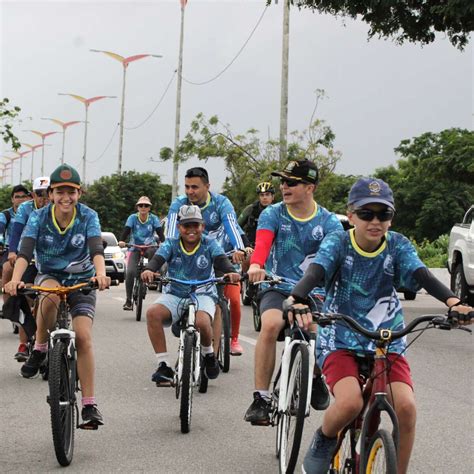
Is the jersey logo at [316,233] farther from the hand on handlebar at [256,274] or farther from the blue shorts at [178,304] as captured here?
the blue shorts at [178,304]

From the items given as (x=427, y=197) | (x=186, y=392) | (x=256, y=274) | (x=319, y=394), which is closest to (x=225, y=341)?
(x=186, y=392)

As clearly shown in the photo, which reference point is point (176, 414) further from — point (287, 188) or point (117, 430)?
point (287, 188)

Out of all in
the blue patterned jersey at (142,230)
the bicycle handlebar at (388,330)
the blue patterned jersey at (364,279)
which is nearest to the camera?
the bicycle handlebar at (388,330)

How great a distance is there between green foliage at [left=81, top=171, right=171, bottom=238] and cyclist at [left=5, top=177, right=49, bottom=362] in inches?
2256

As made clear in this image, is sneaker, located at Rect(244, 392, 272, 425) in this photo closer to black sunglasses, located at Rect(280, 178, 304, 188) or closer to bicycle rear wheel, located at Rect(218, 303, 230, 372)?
black sunglasses, located at Rect(280, 178, 304, 188)

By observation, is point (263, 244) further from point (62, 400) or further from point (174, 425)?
point (62, 400)

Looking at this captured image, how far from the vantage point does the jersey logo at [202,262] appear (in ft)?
29.8

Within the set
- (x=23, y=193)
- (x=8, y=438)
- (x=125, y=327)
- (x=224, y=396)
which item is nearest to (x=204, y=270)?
(x=224, y=396)

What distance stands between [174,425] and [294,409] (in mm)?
1907

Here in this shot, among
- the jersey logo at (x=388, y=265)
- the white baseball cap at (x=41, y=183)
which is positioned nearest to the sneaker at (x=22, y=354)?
the white baseball cap at (x=41, y=183)

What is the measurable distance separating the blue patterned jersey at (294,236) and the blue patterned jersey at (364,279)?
6.35ft

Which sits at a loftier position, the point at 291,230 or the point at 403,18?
the point at 403,18

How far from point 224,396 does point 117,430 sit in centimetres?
172

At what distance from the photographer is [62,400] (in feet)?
21.8
